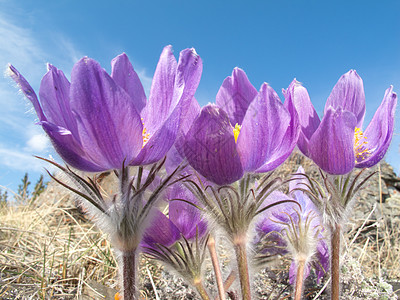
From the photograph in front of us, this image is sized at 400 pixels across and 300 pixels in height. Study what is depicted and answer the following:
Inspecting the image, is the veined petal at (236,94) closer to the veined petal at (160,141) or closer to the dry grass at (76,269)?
the veined petal at (160,141)

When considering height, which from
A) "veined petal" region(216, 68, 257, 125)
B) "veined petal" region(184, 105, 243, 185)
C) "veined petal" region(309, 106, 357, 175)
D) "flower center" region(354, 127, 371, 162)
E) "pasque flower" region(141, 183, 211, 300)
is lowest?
"pasque flower" region(141, 183, 211, 300)

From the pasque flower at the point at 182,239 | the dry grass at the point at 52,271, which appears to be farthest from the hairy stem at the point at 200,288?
the dry grass at the point at 52,271

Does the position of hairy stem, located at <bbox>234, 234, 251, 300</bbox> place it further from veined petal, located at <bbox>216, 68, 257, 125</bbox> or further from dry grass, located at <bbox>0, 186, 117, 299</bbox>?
dry grass, located at <bbox>0, 186, 117, 299</bbox>

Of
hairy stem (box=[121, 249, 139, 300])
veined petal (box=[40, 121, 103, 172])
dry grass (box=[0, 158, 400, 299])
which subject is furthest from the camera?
dry grass (box=[0, 158, 400, 299])

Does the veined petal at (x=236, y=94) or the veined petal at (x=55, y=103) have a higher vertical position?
the veined petal at (x=236, y=94)

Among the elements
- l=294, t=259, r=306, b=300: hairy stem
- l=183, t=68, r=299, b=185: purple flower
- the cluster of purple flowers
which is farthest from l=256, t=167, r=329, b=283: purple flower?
l=183, t=68, r=299, b=185: purple flower

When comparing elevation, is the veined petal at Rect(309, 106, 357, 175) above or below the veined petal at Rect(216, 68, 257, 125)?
below

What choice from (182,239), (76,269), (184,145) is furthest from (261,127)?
(76,269)
